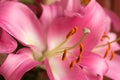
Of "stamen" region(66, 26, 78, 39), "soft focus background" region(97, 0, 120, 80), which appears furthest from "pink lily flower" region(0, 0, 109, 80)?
"soft focus background" region(97, 0, 120, 80)

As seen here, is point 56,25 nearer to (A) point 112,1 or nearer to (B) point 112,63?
(B) point 112,63

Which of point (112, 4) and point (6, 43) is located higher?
point (6, 43)

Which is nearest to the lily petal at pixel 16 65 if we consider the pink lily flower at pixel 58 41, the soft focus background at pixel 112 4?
the pink lily flower at pixel 58 41

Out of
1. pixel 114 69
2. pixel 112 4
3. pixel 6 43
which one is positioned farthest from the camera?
pixel 112 4

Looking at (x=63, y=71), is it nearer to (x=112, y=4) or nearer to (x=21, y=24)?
(x=21, y=24)

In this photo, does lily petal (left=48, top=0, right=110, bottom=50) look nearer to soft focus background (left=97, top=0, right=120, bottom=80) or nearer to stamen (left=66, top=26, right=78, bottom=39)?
stamen (left=66, top=26, right=78, bottom=39)

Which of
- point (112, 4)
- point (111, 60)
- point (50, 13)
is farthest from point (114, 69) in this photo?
point (112, 4)

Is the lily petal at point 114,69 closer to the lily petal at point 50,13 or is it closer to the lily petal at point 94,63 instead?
the lily petal at point 94,63
